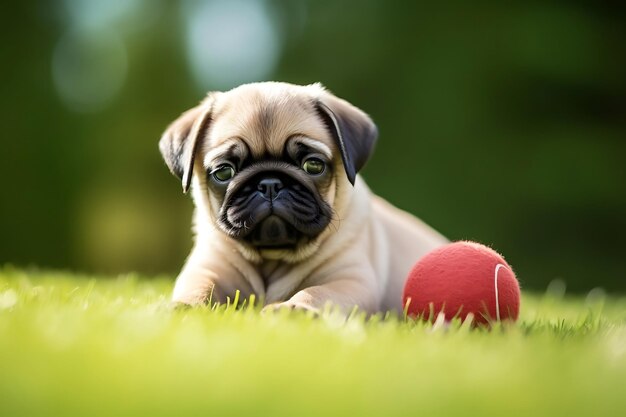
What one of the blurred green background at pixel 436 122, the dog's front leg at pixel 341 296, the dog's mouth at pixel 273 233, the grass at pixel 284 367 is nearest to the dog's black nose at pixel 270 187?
the dog's mouth at pixel 273 233

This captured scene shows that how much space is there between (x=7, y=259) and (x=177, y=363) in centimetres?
1159

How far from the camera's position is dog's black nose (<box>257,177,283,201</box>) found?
12.9ft

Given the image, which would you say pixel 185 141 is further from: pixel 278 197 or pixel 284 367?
pixel 284 367

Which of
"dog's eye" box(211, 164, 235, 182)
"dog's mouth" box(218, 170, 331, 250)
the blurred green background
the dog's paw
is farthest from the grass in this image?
the blurred green background

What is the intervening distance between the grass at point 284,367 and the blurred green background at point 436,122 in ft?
26.0

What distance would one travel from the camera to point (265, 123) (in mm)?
4090

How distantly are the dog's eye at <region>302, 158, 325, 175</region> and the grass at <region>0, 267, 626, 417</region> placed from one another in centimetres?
100

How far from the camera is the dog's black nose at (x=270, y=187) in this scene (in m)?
3.94

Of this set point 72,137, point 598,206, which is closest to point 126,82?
point 72,137

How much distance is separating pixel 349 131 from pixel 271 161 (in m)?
Result: 0.53

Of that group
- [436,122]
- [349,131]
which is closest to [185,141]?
[349,131]

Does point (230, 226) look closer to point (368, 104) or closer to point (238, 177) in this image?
point (238, 177)

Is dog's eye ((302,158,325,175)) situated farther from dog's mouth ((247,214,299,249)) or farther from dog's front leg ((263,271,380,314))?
dog's front leg ((263,271,380,314))

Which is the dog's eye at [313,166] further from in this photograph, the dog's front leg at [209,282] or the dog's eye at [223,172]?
the dog's front leg at [209,282]
